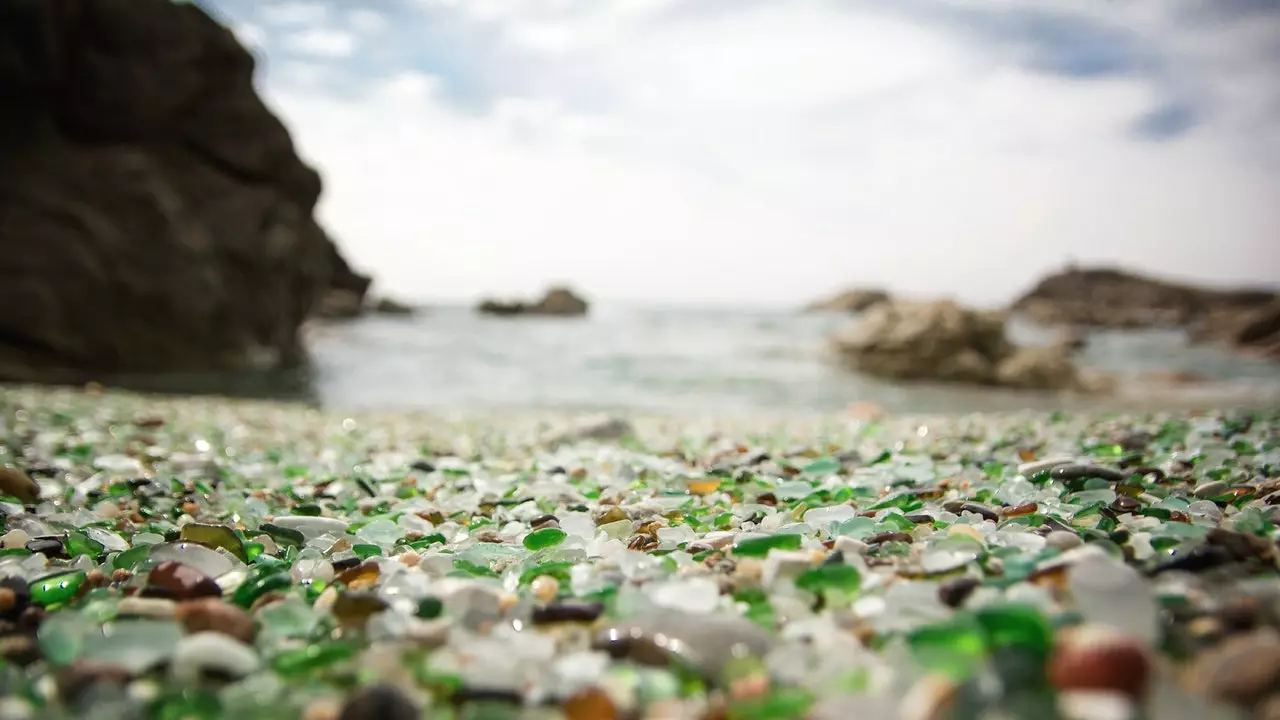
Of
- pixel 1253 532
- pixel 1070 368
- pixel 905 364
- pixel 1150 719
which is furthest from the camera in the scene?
pixel 905 364

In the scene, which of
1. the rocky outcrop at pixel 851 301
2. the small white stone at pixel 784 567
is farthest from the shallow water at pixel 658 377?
the rocky outcrop at pixel 851 301

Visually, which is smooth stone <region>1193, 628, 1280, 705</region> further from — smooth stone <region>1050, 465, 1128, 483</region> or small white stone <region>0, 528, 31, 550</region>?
small white stone <region>0, 528, 31, 550</region>

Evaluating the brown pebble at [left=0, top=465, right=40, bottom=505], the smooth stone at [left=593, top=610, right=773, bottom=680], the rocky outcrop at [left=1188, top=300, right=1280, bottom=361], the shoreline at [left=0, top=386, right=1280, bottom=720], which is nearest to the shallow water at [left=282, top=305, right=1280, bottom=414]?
the rocky outcrop at [left=1188, top=300, right=1280, bottom=361]

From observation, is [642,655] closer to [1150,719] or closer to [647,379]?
[1150,719]

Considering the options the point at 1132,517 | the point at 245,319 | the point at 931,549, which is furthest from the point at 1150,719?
the point at 245,319

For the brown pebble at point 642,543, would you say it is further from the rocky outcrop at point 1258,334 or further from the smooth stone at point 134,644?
the rocky outcrop at point 1258,334

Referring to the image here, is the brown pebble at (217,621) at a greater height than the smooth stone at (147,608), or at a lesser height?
greater
